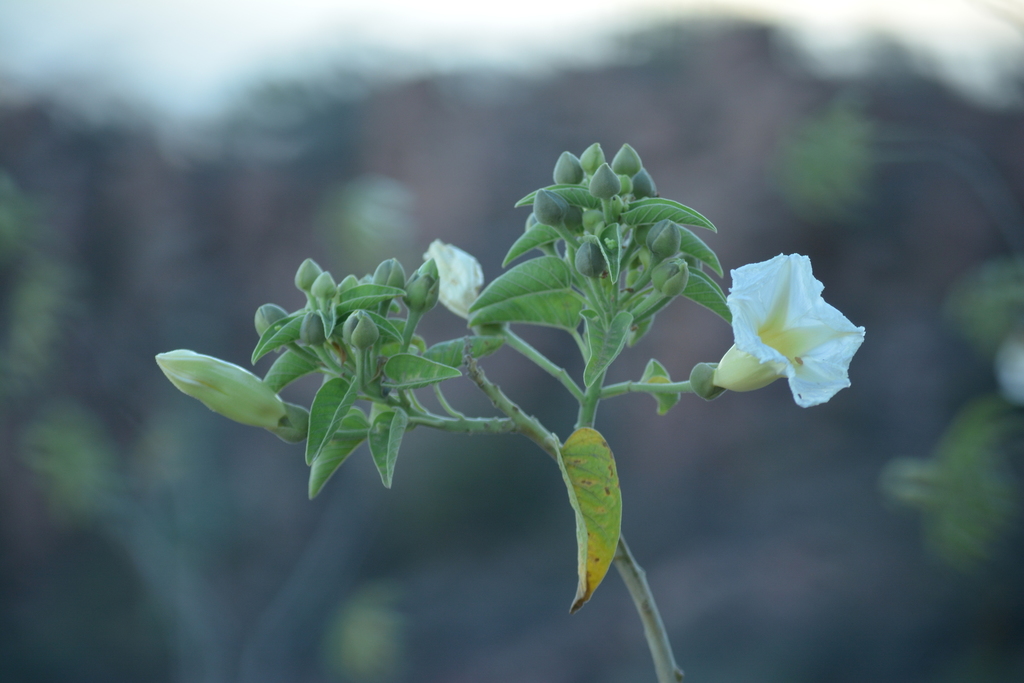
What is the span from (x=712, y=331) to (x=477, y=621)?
250 cm

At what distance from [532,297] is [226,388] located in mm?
273

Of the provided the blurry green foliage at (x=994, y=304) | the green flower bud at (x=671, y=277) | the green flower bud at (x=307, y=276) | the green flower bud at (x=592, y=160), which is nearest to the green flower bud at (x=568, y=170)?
the green flower bud at (x=592, y=160)

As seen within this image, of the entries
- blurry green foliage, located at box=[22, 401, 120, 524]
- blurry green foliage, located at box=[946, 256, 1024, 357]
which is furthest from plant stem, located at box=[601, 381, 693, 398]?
blurry green foliage, located at box=[22, 401, 120, 524]

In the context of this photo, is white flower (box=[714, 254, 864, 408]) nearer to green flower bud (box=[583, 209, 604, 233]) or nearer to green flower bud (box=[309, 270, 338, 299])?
green flower bud (box=[583, 209, 604, 233])

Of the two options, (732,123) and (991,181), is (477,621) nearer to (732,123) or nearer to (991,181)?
(732,123)

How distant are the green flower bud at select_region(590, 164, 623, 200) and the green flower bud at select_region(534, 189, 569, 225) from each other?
0.03 metres

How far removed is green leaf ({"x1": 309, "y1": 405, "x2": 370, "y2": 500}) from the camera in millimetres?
579

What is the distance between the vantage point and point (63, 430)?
451 cm

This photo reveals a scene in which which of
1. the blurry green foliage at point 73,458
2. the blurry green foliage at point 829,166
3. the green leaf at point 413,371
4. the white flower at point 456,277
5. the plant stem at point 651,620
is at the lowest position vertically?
the blurry green foliage at point 73,458

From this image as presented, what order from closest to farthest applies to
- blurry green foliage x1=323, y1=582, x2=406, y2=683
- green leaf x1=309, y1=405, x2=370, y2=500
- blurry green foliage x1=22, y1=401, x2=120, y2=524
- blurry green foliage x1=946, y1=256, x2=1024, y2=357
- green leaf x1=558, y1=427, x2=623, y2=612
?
green leaf x1=558, y1=427, x2=623, y2=612 → green leaf x1=309, y1=405, x2=370, y2=500 → blurry green foliage x1=946, y1=256, x2=1024, y2=357 → blurry green foliage x1=323, y1=582, x2=406, y2=683 → blurry green foliage x1=22, y1=401, x2=120, y2=524

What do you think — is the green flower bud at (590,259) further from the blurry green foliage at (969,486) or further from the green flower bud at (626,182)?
the blurry green foliage at (969,486)

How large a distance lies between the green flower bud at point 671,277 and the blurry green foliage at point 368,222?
4.19m

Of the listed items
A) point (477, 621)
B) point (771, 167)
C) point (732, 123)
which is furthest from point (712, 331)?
point (477, 621)

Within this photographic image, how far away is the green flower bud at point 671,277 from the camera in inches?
19.9
